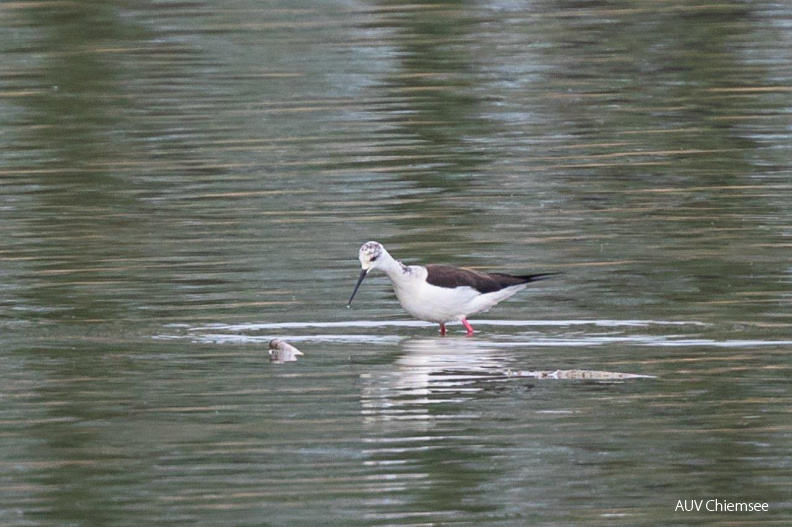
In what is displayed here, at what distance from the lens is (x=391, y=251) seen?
672 inches

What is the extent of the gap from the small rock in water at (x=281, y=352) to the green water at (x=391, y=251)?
199 millimetres

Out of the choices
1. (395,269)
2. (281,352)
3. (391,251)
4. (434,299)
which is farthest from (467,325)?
(391,251)

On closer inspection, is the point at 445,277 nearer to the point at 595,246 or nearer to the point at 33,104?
the point at 595,246

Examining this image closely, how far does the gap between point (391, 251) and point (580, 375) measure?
4.90m

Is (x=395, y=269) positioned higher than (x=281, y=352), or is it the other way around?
(x=395, y=269)

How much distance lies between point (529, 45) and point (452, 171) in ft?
24.3

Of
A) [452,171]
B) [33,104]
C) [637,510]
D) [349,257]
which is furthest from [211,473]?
[33,104]

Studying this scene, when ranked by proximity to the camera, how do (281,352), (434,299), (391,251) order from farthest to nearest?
(391,251), (434,299), (281,352)

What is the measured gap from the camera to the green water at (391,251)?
33.9ft

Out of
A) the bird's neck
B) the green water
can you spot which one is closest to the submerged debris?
the green water

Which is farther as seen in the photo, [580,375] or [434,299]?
[434,299]

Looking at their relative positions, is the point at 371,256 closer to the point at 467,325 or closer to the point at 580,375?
the point at 467,325

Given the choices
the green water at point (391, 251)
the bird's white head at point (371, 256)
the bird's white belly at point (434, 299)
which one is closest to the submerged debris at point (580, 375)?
the green water at point (391, 251)

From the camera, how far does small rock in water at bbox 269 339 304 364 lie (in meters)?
13.3
